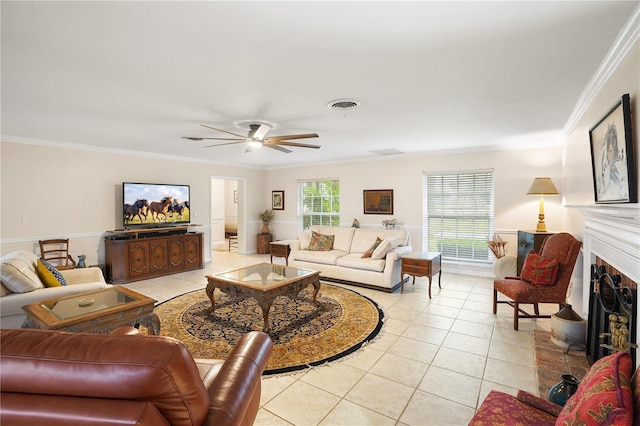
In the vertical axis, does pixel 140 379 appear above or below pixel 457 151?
below

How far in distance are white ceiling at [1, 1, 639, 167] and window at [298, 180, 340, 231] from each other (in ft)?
11.9

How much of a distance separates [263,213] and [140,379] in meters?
7.61

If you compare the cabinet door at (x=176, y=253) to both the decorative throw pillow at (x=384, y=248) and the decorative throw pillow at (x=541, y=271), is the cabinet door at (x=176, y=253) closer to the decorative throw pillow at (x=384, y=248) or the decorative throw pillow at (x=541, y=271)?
the decorative throw pillow at (x=384, y=248)

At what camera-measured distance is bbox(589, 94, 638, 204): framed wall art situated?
1.75 metres

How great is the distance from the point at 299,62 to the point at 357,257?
3620 mm

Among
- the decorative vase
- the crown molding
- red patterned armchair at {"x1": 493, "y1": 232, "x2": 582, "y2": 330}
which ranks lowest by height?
the decorative vase

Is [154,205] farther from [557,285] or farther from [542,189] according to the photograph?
[542,189]

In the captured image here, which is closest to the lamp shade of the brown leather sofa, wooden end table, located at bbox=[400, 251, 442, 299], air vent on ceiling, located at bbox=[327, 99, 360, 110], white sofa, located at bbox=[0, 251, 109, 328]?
wooden end table, located at bbox=[400, 251, 442, 299]

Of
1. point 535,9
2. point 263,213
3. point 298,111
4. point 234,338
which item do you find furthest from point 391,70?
point 263,213

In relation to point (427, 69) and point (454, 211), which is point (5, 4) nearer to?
point (427, 69)

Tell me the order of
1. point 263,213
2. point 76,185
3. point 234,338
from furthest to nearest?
1. point 263,213
2. point 76,185
3. point 234,338

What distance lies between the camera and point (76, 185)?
5094 mm

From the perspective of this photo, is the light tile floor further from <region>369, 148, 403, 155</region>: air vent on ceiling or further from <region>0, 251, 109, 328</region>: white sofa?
<region>369, 148, 403, 155</region>: air vent on ceiling

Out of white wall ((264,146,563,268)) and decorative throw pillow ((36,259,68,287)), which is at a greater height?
white wall ((264,146,563,268))
